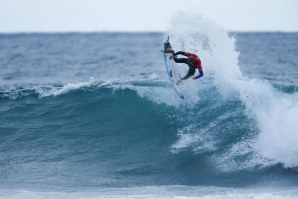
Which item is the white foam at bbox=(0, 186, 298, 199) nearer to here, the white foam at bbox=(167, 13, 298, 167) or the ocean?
the ocean

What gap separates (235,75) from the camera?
1550 centimetres

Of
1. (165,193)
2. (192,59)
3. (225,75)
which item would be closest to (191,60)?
(192,59)

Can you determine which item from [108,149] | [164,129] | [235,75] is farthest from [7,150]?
[235,75]

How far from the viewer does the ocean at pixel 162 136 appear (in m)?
11.3

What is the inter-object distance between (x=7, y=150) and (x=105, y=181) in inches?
146

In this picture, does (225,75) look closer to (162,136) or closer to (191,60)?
(162,136)

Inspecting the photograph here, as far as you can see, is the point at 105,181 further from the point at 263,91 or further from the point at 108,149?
the point at 263,91

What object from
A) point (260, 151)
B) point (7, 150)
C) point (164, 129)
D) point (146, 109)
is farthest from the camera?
point (146, 109)

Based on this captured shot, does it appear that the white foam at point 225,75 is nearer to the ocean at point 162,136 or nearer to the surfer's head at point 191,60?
the ocean at point 162,136

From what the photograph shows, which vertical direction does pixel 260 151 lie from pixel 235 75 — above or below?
below

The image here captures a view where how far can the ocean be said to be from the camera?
11.3m

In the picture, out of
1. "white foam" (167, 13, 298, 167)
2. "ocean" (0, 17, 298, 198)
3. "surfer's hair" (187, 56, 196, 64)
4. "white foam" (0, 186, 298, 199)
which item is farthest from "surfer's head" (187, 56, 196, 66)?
"white foam" (0, 186, 298, 199)

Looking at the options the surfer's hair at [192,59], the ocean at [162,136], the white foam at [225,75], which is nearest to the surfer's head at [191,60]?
the surfer's hair at [192,59]
